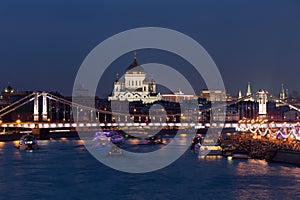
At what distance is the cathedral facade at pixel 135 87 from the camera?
244 feet

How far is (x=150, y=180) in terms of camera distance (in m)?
20.4

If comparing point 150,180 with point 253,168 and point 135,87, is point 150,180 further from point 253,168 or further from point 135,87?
point 135,87

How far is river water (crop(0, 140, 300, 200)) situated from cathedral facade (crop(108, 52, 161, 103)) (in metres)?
47.7

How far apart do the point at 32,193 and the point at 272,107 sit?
5356 centimetres

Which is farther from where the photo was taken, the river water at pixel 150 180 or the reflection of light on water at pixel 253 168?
the reflection of light on water at pixel 253 168

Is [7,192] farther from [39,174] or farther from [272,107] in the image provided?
[272,107]

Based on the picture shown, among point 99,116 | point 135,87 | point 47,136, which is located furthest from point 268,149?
point 135,87

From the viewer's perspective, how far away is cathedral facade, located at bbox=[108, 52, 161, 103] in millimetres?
74250

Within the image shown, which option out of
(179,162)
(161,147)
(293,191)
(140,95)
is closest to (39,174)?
(179,162)

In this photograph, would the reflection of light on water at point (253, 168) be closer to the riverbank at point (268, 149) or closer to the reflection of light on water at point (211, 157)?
the riverbank at point (268, 149)

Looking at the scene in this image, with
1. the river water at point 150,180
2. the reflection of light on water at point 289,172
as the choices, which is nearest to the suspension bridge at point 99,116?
the river water at point 150,180

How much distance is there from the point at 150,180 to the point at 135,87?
5792cm

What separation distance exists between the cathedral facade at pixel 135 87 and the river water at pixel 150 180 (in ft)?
156

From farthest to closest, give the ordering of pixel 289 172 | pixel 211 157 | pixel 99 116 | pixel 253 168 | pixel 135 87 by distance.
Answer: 1. pixel 135 87
2. pixel 99 116
3. pixel 211 157
4. pixel 253 168
5. pixel 289 172
